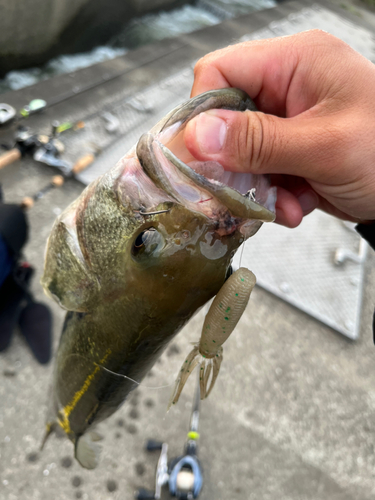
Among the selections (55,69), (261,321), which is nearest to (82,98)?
(55,69)

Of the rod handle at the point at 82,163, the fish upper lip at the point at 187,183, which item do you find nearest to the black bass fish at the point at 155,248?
the fish upper lip at the point at 187,183

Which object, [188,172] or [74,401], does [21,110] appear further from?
[188,172]

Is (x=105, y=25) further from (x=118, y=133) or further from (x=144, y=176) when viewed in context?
(x=144, y=176)

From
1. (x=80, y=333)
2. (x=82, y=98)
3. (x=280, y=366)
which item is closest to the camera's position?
(x=80, y=333)

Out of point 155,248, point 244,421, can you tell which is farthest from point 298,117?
point 244,421

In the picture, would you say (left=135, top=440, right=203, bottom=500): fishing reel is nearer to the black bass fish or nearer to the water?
the black bass fish
